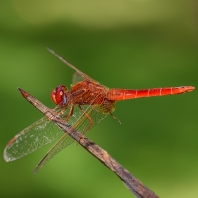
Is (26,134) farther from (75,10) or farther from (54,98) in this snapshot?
(75,10)

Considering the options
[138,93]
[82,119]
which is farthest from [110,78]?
[82,119]

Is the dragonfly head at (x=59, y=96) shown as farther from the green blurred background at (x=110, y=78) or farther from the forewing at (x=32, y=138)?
the green blurred background at (x=110, y=78)

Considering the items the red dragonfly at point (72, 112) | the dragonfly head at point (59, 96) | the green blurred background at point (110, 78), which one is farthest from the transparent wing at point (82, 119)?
the green blurred background at point (110, 78)

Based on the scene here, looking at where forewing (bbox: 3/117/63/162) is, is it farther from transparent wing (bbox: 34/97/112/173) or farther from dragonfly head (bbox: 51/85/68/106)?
dragonfly head (bbox: 51/85/68/106)

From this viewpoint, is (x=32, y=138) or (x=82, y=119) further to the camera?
(x=82, y=119)

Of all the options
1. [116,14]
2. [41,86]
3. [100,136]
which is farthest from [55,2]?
[100,136]

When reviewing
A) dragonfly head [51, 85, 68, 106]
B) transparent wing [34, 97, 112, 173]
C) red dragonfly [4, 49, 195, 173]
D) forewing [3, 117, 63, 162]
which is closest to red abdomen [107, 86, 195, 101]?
red dragonfly [4, 49, 195, 173]

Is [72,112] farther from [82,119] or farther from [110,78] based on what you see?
[110,78]
